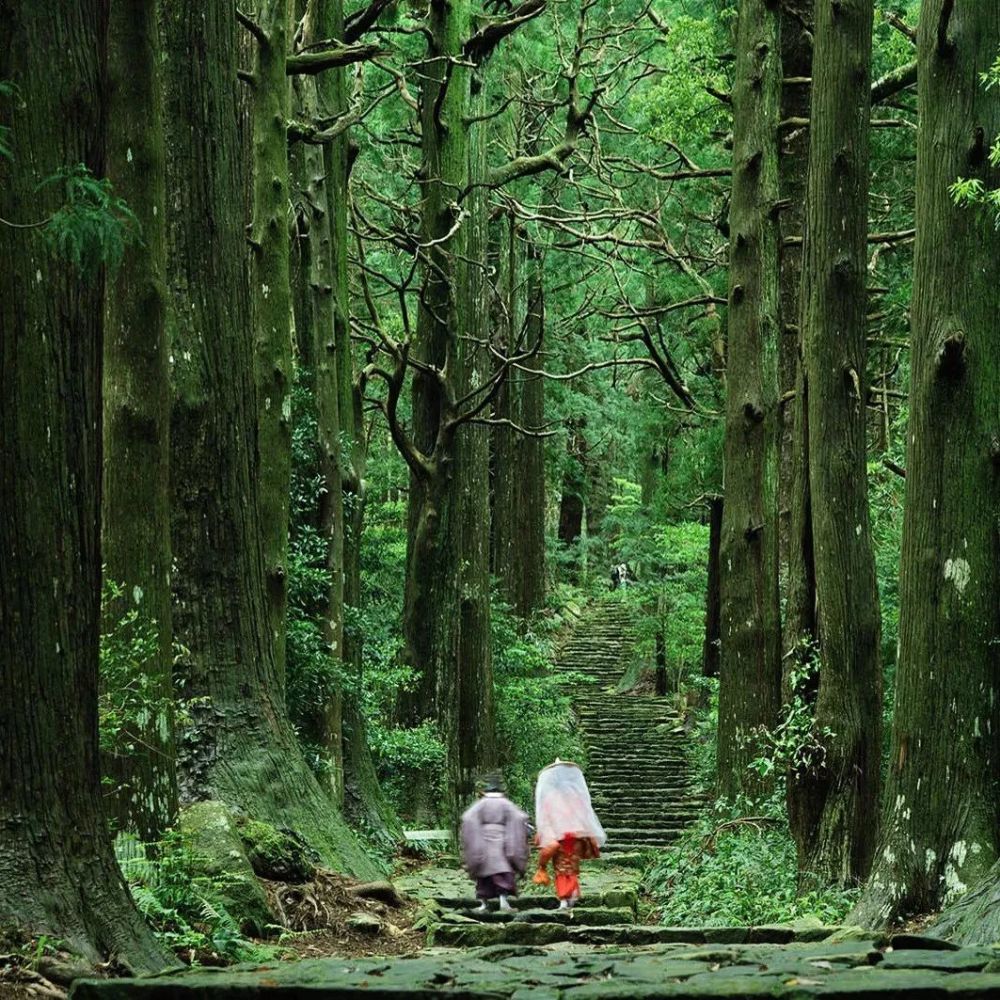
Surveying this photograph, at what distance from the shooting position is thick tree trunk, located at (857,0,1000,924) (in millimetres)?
8938

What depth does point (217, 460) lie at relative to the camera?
36.0 ft

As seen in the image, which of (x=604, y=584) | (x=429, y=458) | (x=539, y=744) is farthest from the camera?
(x=604, y=584)

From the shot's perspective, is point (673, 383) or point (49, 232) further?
point (673, 383)

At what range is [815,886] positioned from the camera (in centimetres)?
1155

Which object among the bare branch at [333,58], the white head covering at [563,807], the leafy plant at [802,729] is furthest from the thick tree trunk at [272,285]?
the leafy plant at [802,729]

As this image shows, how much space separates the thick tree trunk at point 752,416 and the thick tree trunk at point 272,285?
5.40 metres

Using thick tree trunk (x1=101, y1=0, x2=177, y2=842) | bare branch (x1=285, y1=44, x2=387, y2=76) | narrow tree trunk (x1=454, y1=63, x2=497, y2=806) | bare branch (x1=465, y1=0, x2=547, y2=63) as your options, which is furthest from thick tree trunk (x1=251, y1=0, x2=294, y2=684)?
narrow tree trunk (x1=454, y1=63, x2=497, y2=806)

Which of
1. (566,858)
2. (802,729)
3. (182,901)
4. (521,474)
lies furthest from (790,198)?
(521,474)

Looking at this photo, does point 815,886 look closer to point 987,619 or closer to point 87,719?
point 987,619

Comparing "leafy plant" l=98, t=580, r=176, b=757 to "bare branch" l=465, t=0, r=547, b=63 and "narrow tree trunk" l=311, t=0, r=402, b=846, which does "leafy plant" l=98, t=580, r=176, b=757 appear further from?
"bare branch" l=465, t=0, r=547, b=63

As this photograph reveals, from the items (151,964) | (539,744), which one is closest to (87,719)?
(151,964)

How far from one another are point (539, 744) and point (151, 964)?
21715 millimetres

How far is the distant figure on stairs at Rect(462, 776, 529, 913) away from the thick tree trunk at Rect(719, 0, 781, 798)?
16.7ft

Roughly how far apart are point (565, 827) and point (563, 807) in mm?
188
